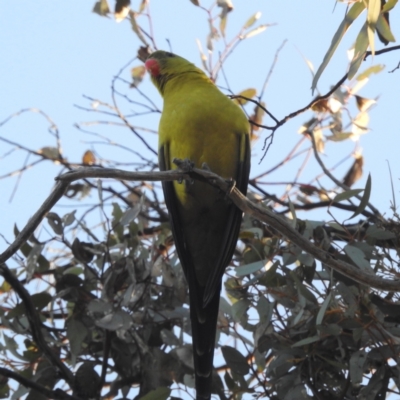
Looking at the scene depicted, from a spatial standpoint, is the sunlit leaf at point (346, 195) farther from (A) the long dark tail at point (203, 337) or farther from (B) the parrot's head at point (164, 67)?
(B) the parrot's head at point (164, 67)

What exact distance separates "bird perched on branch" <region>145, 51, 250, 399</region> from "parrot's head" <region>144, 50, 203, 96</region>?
29cm

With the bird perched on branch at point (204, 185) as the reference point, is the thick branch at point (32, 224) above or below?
below

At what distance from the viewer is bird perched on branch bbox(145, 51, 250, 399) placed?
10.2ft

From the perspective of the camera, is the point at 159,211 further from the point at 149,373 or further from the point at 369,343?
the point at 369,343

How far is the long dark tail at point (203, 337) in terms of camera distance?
2.81m

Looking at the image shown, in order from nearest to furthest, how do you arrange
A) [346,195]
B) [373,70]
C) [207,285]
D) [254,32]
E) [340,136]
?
[346,195], [207,285], [373,70], [340,136], [254,32]

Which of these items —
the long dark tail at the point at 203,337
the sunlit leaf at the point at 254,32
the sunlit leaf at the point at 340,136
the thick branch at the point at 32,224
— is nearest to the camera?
the thick branch at the point at 32,224

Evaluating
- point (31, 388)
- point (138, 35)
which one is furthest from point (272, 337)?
point (138, 35)

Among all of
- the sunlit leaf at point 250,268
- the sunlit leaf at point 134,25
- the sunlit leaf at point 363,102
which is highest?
the sunlit leaf at point 134,25

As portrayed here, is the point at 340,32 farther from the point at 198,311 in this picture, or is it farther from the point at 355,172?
the point at 355,172

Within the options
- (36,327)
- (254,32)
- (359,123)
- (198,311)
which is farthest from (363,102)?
(36,327)

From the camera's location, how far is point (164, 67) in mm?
3855

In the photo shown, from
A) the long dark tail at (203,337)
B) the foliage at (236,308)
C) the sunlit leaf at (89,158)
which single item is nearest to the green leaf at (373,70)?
the foliage at (236,308)

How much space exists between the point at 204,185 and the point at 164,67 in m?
0.92
